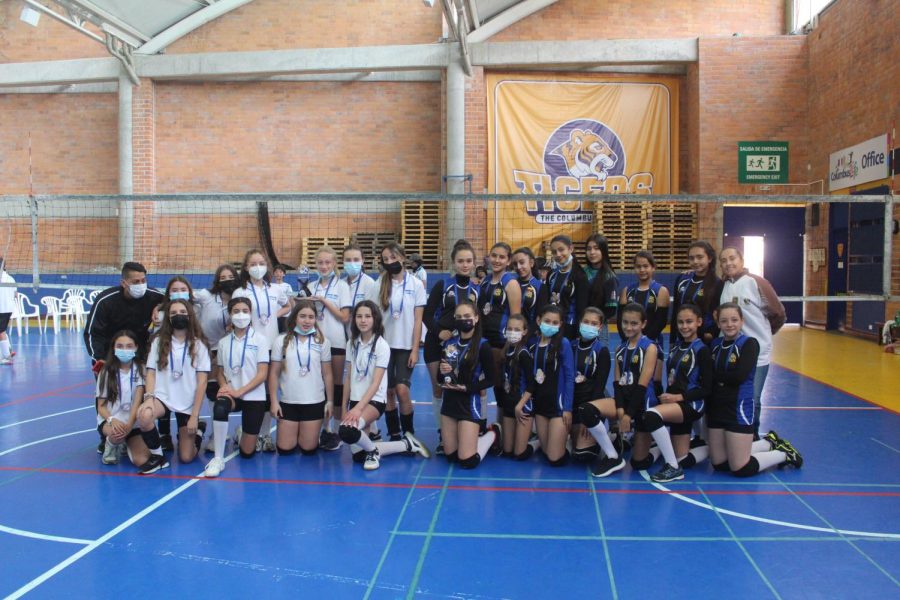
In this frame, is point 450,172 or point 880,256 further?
point 450,172

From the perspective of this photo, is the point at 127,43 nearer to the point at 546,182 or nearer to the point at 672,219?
the point at 546,182

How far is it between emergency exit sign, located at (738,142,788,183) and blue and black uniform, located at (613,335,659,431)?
38.2 feet

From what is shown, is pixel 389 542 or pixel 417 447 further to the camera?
pixel 417 447

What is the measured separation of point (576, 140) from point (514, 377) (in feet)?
38.2

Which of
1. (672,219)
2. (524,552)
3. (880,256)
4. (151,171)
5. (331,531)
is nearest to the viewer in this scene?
(524,552)

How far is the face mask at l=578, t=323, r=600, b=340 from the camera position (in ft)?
17.7

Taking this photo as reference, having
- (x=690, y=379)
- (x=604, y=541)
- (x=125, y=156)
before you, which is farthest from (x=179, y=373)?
(x=125, y=156)

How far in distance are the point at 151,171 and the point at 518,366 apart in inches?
552

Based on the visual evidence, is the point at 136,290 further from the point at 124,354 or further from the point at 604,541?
the point at 604,541

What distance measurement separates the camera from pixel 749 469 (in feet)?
17.1

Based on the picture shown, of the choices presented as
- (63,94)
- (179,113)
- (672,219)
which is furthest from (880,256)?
(63,94)

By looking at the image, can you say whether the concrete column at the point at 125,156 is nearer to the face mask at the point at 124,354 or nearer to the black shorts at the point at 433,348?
the face mask at the point at 124,354

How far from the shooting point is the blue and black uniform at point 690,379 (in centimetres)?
523

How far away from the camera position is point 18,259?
17.1 m
